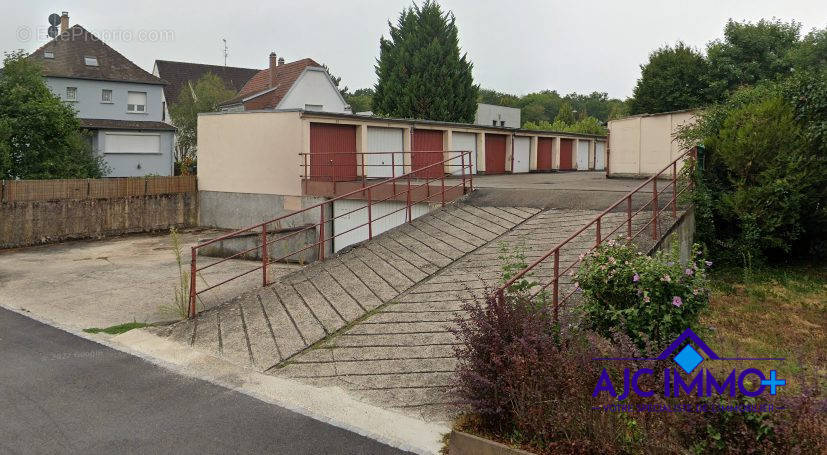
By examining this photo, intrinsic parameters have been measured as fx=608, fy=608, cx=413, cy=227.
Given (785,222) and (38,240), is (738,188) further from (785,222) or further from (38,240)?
(38,240)

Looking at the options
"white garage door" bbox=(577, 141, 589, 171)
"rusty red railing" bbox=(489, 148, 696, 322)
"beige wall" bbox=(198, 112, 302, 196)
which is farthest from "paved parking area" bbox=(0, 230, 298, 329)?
"white garage door" bbox=(577, 141, 589, 171)

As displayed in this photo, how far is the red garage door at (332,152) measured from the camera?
2109 cm

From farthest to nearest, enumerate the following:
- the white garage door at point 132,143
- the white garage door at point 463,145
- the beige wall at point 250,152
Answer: the white garage door at point 132,143 → the white garage door at point 463,145 → the beige wall at point 250,152

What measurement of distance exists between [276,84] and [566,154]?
1906 cm

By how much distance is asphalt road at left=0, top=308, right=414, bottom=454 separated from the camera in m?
5.46

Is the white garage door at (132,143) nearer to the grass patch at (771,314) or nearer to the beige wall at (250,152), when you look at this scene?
the beige wall at (250,152)

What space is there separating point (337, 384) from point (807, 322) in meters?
6.92

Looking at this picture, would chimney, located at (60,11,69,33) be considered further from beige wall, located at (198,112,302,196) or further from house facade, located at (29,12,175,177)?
beige wall, located at (198,112,302,196)

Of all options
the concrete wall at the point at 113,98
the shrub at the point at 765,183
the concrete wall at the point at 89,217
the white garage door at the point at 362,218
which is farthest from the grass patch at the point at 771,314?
the concrete wall at the point at 113,98

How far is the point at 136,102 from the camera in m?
38.8

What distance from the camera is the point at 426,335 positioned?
7848 millimetres

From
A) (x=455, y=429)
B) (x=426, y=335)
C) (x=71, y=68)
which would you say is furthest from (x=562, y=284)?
(x=71, y=68)

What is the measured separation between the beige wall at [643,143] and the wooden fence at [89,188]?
56.3 ft

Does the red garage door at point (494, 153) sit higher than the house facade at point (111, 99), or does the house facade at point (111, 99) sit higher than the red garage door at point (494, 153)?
the house facade at point (111, 99)
